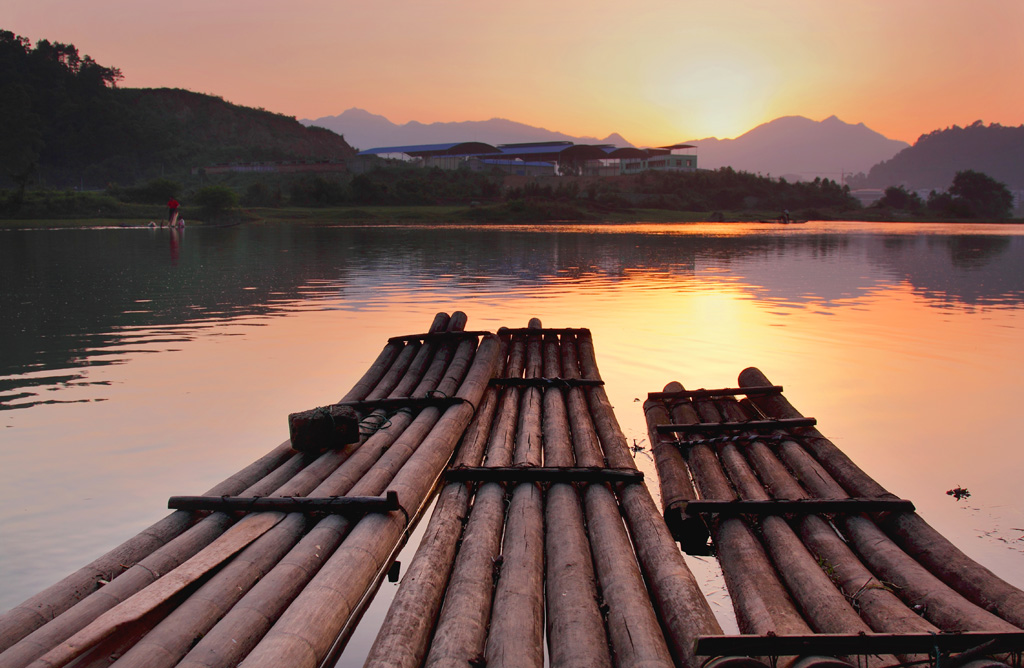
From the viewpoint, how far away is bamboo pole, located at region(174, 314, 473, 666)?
14.6 ft

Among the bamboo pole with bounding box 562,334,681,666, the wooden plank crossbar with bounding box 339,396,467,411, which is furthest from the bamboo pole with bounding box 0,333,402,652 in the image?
the bamboo pole with bounding box 562,334,681,666

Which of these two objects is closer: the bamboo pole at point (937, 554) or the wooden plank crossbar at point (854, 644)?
the wooden plank crossbar at point (854, 644)

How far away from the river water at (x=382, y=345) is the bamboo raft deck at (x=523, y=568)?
678 mm

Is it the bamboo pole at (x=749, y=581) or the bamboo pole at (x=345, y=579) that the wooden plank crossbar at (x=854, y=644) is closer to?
the bamboo pole at (x=749, y=581)

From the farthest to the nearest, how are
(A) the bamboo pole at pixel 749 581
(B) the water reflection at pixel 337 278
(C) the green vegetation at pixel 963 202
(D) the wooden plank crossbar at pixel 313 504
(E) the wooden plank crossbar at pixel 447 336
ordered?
(C) the green vegetation at pixel 963 202 → (B) the water reflection at pixel 337 278 → (E) the wooden plank crossbar at pixel 447 336 → (D) the wooden plank crossbar at pixel 313 504 → (A) the bamboo pole at pixel 749 581

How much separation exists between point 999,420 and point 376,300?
58.2 ft

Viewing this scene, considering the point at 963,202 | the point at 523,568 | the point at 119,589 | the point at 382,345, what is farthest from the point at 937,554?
the point at 963,202

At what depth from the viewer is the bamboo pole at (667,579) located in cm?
468

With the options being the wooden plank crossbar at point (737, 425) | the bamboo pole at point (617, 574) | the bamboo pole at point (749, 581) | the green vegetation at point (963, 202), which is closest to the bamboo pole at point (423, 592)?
the bamboo pole at point (617, 574)

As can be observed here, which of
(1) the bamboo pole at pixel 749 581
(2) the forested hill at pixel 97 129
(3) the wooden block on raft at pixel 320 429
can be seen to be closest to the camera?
(1) the bamboo pole at pixel 749 581

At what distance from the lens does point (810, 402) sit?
12.0 m

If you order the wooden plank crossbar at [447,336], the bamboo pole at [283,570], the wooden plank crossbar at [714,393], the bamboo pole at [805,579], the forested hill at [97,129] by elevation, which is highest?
the forested hill at [97,129]

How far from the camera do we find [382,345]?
16.5m

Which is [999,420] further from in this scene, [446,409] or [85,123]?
[85,123]
